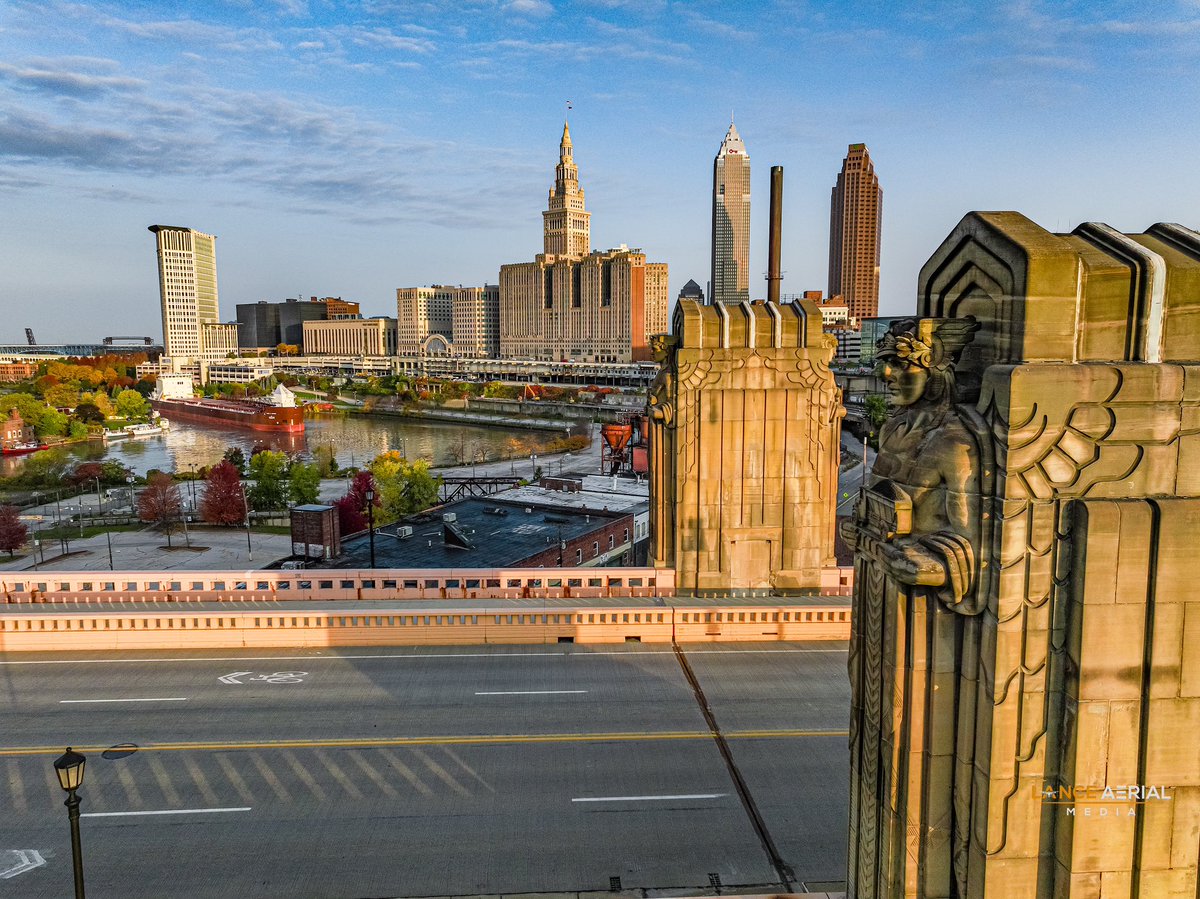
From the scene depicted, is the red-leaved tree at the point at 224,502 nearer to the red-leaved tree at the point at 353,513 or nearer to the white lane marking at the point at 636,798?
the red-leaved tree at the point at 353,513

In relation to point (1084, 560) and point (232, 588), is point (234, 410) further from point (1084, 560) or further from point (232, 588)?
point (1084, 560)

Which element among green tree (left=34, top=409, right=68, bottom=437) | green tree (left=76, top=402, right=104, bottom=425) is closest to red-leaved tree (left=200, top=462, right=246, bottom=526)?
green tree (left=34, top=409, right=68, bottom=437)

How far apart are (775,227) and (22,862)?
1035 inches

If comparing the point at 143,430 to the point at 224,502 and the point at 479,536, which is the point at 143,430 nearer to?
the point at 224,502

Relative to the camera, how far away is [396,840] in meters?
11.1

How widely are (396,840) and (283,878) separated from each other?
4.99ft

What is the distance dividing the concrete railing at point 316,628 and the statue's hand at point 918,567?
12360 mm

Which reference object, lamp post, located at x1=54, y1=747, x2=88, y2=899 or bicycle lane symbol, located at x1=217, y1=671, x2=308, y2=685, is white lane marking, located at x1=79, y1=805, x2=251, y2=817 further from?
bicycle lane symbol, located at x1=217, y1=671, x2=308, y2=685

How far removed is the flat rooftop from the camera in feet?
102

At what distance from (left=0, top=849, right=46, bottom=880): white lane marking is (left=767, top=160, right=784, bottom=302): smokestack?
77.9ft

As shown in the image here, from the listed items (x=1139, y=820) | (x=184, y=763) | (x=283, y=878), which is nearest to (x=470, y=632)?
(x=184, y=763)

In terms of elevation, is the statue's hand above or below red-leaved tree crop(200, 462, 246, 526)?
above

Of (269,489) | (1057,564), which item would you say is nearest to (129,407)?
(269,489)

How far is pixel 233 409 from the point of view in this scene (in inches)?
6422
